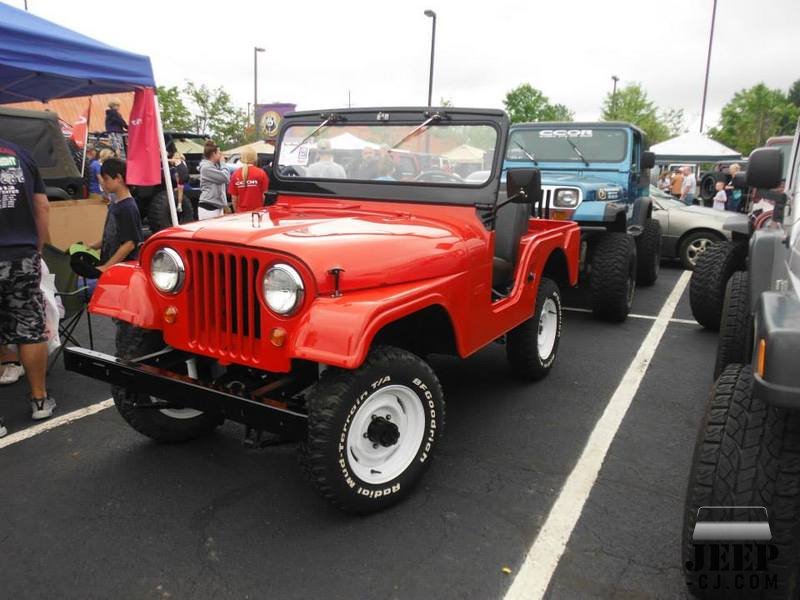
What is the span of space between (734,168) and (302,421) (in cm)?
1391

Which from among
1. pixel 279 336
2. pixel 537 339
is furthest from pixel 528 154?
pixel 279 336

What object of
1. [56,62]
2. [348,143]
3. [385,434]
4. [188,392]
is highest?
[56,62]

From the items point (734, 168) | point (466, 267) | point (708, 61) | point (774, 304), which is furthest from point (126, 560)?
point (708, 61)

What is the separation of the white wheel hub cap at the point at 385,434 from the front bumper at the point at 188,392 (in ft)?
0.96

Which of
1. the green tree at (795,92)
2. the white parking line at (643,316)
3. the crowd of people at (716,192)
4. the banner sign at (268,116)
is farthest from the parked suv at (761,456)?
the green tree at (795,92)

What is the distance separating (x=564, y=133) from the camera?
7.52m

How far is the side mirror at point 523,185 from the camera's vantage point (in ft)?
11.4

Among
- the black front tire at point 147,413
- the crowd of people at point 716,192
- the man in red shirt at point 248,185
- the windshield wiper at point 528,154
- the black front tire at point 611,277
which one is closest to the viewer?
the black front tire at point 147,413

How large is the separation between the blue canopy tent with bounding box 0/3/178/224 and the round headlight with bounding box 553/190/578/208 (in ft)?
12.5

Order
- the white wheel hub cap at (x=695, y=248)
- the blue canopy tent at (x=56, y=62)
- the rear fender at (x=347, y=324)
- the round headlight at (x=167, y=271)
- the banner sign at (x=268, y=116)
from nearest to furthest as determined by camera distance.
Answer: the rear fender at (x=347, y=324) → the round headlight at (x=167, y=271) → the blue canopy tent at (x=56, y=62) → the white wheel hub cap at (x=695, y=248) → the banner sign at (x=268, y=116)

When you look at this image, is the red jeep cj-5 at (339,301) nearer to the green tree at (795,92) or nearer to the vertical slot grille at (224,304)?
the vertical slot grille at (224,304)

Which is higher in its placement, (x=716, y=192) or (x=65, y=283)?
(x=716, y=192)

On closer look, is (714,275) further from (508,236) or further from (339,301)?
(339,301)

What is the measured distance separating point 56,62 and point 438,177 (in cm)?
333
